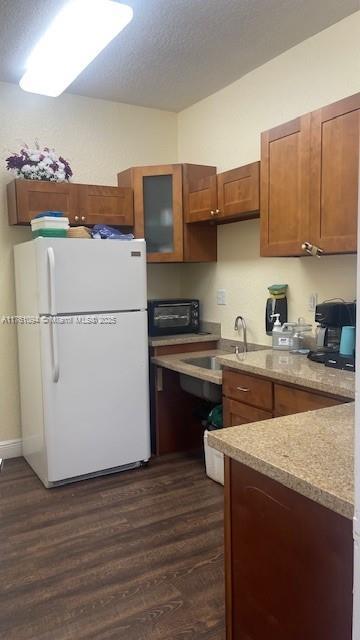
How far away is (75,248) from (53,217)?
9.7 inches

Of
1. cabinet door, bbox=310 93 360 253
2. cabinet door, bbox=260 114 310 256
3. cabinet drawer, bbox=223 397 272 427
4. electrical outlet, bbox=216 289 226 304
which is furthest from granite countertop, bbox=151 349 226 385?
cabinet door, bbox=310 93 360 253

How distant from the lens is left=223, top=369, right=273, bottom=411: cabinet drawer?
251cm

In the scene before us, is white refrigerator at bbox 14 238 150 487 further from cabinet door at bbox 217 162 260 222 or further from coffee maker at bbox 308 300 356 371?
coffee maker at bbox 308 300 356 371

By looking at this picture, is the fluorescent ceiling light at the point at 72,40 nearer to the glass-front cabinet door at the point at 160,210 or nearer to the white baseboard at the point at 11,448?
the glass-front cabinet door at the point at 160,210

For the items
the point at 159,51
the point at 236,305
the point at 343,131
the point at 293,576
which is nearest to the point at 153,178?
the point at 159,51

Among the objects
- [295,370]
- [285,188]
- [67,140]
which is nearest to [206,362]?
[295,370]

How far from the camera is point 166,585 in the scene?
2098 millimetres

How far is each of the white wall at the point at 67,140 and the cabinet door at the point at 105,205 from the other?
0.34m

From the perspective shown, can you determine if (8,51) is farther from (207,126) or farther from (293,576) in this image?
(293,576)

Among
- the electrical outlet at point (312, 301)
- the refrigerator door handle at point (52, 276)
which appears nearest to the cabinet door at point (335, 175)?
the electrical outlet at point (312, 301)

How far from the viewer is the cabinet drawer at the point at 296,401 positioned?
7.10ft

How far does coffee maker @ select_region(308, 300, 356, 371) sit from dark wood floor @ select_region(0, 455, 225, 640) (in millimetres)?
1081

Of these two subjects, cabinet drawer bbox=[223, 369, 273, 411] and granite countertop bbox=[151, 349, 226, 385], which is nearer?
cabinet drawer bbox=[223, 369, 273, 411]

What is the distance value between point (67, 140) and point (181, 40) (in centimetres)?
126
